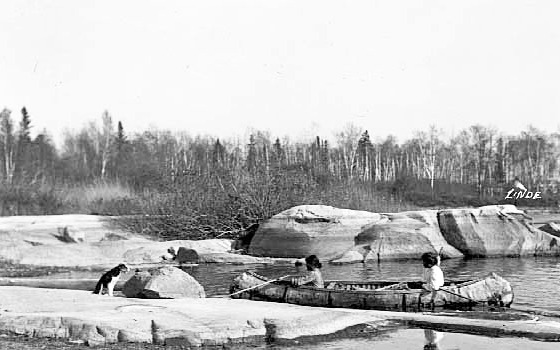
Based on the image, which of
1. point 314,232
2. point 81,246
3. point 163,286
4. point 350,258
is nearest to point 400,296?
point 163,286

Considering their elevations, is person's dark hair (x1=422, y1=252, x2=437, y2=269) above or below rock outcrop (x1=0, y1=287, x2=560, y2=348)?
above

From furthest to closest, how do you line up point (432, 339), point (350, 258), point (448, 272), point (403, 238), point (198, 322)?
1. point (403, 238)
2. point (350, 258)
3. point (448, 272)
4. point (198, 322)
5. point (432, 339)

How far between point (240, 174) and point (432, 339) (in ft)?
104

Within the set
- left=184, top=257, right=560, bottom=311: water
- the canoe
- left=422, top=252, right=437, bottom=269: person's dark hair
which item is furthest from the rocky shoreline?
left=422, top=252, right=437, bottom=269: person's dark hair

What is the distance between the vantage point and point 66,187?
197 ft

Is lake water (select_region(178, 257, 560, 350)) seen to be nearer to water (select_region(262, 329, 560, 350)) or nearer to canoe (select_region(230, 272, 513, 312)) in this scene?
water (select_region(262, 329, 560, 350))

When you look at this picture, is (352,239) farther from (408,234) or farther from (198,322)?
(198,322)

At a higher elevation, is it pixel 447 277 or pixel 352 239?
pixel 352 239

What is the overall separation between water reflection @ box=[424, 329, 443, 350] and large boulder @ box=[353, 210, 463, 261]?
63.3 feet

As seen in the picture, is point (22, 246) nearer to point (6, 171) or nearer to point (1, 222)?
point (1, 222)

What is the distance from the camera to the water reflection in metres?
13.4

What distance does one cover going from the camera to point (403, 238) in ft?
115

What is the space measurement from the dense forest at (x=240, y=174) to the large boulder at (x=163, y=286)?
73.7 feet

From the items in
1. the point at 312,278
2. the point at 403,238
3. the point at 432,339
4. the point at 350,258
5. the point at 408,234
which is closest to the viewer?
the point at 432,339
